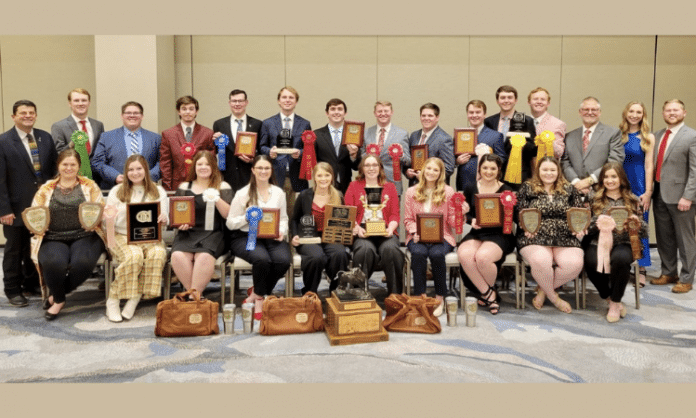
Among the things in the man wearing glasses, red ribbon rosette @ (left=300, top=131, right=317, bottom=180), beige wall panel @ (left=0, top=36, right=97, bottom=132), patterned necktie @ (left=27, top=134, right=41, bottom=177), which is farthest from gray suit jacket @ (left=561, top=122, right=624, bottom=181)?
beige wall panel @ (left=0, top=36, right=97, bottom=132)

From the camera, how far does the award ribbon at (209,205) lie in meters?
4.60

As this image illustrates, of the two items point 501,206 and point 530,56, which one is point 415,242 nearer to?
point 501,206

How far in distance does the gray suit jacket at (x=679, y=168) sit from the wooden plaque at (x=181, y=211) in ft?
14.9

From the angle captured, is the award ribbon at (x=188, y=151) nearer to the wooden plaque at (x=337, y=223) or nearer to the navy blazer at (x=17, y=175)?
the navy blazer at (x=17, y=175)

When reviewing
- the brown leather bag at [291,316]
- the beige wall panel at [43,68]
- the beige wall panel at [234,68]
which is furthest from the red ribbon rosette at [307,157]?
the beige wall panel at [43,68]

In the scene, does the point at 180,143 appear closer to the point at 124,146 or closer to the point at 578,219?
the point at 124,146

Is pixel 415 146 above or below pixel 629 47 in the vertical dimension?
below

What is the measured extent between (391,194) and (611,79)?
4636 mm

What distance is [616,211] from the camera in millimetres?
4605

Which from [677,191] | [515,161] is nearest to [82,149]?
[515,161]

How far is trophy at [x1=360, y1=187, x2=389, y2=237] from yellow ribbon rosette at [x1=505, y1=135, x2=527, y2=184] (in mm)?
1266

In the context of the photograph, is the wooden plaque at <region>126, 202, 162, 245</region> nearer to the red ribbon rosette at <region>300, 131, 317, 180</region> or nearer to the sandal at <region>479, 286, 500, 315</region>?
the red ribbon rosette at <region>300, 131, 317, 180</region>

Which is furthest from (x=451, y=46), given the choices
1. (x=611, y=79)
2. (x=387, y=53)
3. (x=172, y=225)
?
(x=172, y=225)

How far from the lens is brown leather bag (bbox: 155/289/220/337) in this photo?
401 centimetres
